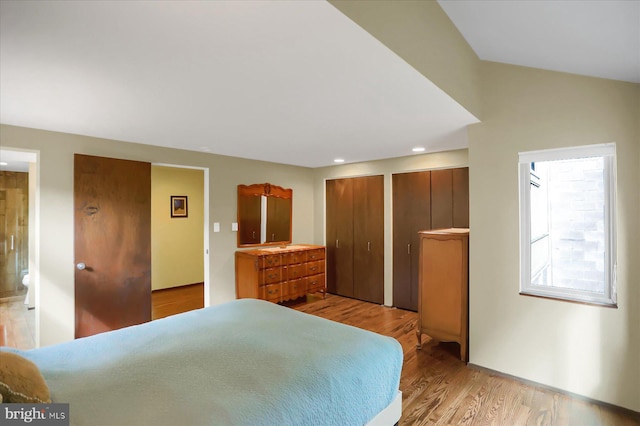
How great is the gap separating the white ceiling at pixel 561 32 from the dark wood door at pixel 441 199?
5.92 ft

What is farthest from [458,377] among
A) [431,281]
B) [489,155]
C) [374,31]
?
[374,31]

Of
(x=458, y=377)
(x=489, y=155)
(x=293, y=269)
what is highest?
(x=489, y=155)

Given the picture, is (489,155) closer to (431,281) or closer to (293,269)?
(431,281)

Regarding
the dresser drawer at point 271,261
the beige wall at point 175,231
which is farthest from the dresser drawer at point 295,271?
the beige wall at point 175,231

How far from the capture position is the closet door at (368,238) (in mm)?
4680

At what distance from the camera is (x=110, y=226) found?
3.17 meters

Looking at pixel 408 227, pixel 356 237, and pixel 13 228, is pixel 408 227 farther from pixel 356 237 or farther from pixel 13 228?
pixel 13 228

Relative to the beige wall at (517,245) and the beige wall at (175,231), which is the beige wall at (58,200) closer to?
the beige wall at (175,231)

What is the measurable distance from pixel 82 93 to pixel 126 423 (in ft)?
6.59

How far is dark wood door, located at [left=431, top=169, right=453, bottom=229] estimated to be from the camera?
4.02 metres

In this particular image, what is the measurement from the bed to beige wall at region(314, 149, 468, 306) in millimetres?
2752

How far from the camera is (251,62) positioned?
62.8 inches

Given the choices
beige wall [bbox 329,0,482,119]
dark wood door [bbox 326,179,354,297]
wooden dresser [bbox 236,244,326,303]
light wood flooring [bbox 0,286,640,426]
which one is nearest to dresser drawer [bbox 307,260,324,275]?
wooden dresser [bbox 236,244,326,303]

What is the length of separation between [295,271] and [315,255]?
486 mm
